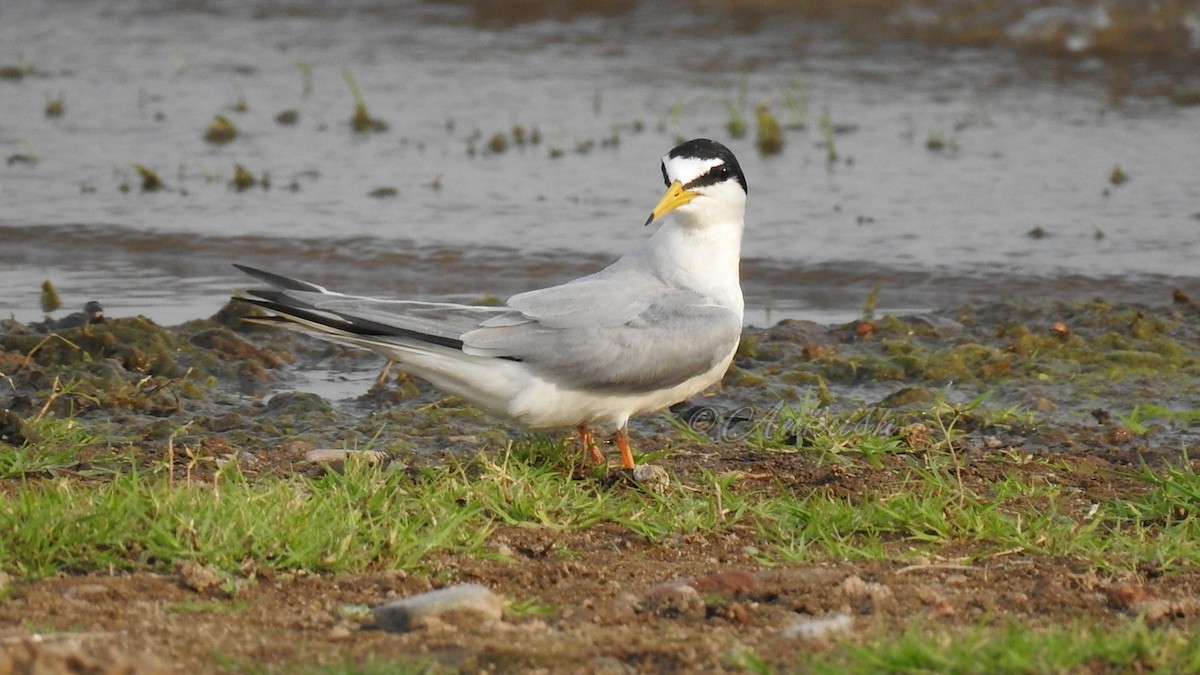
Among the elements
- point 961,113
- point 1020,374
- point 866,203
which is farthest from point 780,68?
point 1020,374

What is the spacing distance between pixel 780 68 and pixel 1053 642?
32.2ft

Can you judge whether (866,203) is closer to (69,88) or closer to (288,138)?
(288,138)

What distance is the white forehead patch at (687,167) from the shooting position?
5.00m

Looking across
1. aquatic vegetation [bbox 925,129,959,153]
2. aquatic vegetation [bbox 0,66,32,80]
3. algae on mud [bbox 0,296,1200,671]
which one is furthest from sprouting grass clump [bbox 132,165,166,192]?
aquatic vegetation [bbox 925,129,959,153]

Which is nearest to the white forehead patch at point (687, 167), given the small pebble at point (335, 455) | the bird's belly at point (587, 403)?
the bird's belly at point (587, 403)

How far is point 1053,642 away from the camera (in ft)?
9.93

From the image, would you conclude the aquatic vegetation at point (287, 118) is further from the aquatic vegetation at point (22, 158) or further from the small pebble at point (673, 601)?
the small pebble at point (673, 601)

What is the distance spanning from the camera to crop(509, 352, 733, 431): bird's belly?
15.0 feet

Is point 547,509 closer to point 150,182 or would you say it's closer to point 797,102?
point 150,182

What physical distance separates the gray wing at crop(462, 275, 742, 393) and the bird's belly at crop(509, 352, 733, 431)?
31 mm

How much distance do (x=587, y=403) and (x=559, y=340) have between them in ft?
0.64

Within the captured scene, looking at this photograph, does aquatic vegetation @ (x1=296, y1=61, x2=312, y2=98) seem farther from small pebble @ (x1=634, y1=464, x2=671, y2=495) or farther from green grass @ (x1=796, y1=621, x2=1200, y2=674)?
green grass @ (x1=796, y1=621, x2=1200, y2=674)

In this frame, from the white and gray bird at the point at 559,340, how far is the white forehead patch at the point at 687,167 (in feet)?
0.33

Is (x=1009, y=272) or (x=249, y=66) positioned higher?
(x=249, y=66)
